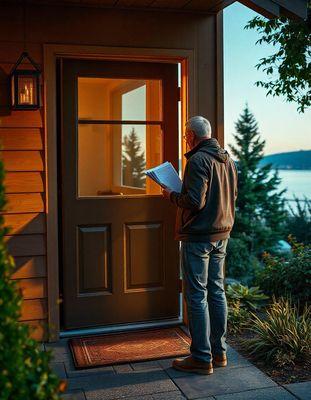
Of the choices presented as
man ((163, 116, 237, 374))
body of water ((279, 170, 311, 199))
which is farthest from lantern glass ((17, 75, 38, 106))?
body of water ((279, 170, 311, 199))

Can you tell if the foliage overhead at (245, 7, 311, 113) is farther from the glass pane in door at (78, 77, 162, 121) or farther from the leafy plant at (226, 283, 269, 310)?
the leafy plant at (226, 283, 269, 310)

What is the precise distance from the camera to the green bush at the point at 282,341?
152 inches

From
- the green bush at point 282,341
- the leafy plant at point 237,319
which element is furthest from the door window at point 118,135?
the green bush at point 282,341

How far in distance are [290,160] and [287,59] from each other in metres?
12.8

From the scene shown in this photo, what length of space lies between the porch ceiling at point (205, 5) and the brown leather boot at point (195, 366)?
8.12 feet

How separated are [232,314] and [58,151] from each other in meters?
1.94

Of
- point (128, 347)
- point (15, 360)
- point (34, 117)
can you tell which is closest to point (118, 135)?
point (34, 117)

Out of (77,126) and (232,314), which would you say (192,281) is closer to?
(232,314)

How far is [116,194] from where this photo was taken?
454 centimetres

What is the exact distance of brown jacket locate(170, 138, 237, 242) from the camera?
3.56m

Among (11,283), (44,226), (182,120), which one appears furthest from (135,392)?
(182,120)

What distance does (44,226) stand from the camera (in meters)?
4.25

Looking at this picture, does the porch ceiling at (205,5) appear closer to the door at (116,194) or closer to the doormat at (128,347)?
the door at (116,194)

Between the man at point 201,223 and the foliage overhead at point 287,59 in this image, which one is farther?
the foliage overhead at point 287,59
